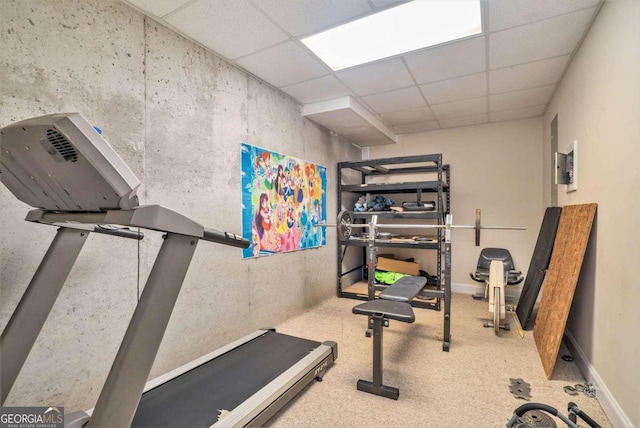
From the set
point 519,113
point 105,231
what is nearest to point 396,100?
point 519,113

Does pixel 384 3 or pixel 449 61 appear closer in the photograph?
pixel 384 3

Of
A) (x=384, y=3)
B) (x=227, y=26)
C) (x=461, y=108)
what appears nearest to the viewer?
(x=384, y=3)

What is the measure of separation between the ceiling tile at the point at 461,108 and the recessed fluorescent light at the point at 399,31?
156cm

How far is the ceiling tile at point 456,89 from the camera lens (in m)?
3.23

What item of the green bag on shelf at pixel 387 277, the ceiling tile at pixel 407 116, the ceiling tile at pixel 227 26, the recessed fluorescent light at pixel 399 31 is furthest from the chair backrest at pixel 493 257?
the ceiling tile at pixel 227 26

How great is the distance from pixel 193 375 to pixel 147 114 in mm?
1883

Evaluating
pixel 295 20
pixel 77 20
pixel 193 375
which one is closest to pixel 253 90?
pixel 295 20

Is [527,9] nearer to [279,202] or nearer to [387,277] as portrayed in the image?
[279,202]

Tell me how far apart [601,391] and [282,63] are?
3539 millimetres

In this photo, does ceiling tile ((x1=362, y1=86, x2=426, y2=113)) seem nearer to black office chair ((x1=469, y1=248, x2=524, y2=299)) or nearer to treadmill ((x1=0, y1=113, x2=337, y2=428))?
black office chair ((x1=469, y1=248, x2=524, y2=299))

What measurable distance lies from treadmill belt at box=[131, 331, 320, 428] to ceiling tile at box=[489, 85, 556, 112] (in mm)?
3638

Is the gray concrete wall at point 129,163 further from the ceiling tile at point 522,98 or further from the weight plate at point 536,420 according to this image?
the ceiling tile at point 522,98

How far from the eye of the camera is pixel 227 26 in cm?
230

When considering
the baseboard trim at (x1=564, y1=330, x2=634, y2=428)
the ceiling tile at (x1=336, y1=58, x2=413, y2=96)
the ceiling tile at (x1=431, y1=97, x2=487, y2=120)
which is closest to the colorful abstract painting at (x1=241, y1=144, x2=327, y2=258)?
the ceiling tile at (x1=336, y1=58, x2=413, y2=96)
